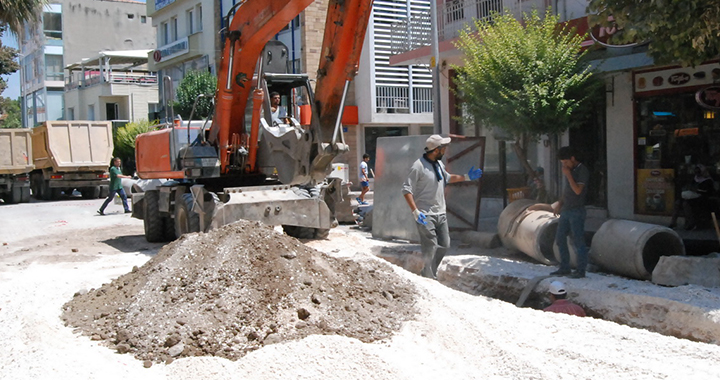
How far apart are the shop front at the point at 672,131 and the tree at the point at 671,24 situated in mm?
3927

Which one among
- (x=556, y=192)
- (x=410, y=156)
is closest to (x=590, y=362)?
(x=410, y=156)

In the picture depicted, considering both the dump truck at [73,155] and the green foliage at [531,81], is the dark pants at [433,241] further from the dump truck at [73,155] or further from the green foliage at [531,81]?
the dump truck at [73,155]

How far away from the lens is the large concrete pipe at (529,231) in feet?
30.6

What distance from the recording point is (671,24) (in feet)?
25.8

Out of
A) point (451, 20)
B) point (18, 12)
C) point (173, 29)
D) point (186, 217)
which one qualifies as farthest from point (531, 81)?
point (173, 29)

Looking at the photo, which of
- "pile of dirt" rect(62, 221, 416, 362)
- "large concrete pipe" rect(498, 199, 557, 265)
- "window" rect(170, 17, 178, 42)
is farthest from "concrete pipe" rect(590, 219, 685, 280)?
"window" rect(170, 17, 178, 42)

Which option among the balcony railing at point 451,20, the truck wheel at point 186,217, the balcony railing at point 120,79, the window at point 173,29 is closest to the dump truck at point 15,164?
the balcony railing at point 451,20

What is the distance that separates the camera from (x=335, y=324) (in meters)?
5.68

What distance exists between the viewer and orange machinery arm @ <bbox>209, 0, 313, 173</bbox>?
974 cm

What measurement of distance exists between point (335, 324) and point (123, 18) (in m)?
49.2

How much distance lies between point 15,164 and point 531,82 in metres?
19.8

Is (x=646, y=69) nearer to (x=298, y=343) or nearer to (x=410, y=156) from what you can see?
(x=410, y=156)

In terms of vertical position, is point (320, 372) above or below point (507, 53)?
below

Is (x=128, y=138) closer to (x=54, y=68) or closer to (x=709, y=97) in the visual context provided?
(x=54, y=68)
